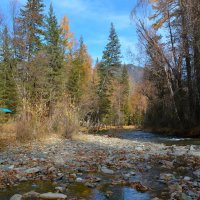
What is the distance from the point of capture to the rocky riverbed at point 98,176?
4.31m

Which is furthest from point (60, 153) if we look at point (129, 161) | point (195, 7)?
point (195, 7)

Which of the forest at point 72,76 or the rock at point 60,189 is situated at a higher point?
the forest at point 72,76

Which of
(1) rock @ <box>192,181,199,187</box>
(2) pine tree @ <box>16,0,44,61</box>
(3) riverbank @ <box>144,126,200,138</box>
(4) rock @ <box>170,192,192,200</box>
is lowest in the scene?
(4) rock @ <box>170,192,192,200</box>

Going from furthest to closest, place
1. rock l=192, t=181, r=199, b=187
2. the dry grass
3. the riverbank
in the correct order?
the riverbank, the dry grass, rock l=192, t=181, r=199, b=187

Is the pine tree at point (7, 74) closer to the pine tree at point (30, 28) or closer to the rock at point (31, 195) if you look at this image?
the pine tree at point (30, 28)

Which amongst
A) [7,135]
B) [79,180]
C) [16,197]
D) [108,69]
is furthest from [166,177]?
[108,69]

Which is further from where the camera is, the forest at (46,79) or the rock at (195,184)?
the forest at (46,79)

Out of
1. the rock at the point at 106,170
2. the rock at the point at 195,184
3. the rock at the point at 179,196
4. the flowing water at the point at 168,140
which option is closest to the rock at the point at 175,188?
the rock at the point at 179,196

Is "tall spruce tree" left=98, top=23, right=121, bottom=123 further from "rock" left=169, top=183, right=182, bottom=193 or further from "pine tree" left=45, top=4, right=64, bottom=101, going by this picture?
"rock" left=169, top=183, right=182, bottom=193

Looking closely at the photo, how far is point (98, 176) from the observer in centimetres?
550

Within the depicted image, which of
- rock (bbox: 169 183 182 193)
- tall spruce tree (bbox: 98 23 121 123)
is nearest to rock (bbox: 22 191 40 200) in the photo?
rock (bbox: 169 183 182 193)

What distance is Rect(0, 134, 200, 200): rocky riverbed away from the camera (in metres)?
4.31

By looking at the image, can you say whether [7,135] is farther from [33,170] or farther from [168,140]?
[168,140]

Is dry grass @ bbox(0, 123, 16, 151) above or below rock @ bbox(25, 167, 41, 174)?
above
